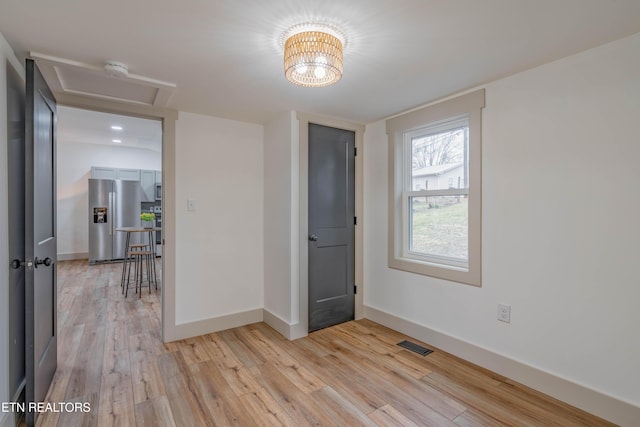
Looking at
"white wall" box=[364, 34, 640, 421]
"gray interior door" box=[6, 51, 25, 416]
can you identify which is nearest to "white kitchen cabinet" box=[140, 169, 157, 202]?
"gray interior door" box=[6, 51, 25, 416]

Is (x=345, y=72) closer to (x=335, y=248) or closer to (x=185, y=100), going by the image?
(x=185, y=100)

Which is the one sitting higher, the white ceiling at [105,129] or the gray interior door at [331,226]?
the white ceiling at [105,129]

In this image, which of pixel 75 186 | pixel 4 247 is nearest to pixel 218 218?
pixel 4 247

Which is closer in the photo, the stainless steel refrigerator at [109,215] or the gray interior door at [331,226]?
the gray interior door at [331,226]

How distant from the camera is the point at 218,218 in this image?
3.26m

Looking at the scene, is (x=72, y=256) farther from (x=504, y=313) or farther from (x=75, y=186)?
(x=504, y=313)

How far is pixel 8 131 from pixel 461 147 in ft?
10.3

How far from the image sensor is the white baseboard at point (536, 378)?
5.92ft

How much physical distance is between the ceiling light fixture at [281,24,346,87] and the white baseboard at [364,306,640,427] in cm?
231

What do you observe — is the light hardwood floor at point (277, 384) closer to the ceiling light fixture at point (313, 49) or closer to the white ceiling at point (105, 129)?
the ceiling light fixture at point (313, 49)

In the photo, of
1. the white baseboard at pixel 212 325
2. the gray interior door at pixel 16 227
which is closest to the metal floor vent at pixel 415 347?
the white baseboard at pixel 212 325

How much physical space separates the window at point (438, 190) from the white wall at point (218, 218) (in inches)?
59.2

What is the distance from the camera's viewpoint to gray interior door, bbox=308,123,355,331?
3.22 metres

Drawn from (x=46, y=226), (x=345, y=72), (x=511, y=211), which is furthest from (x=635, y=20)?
(x=46, y=226)
